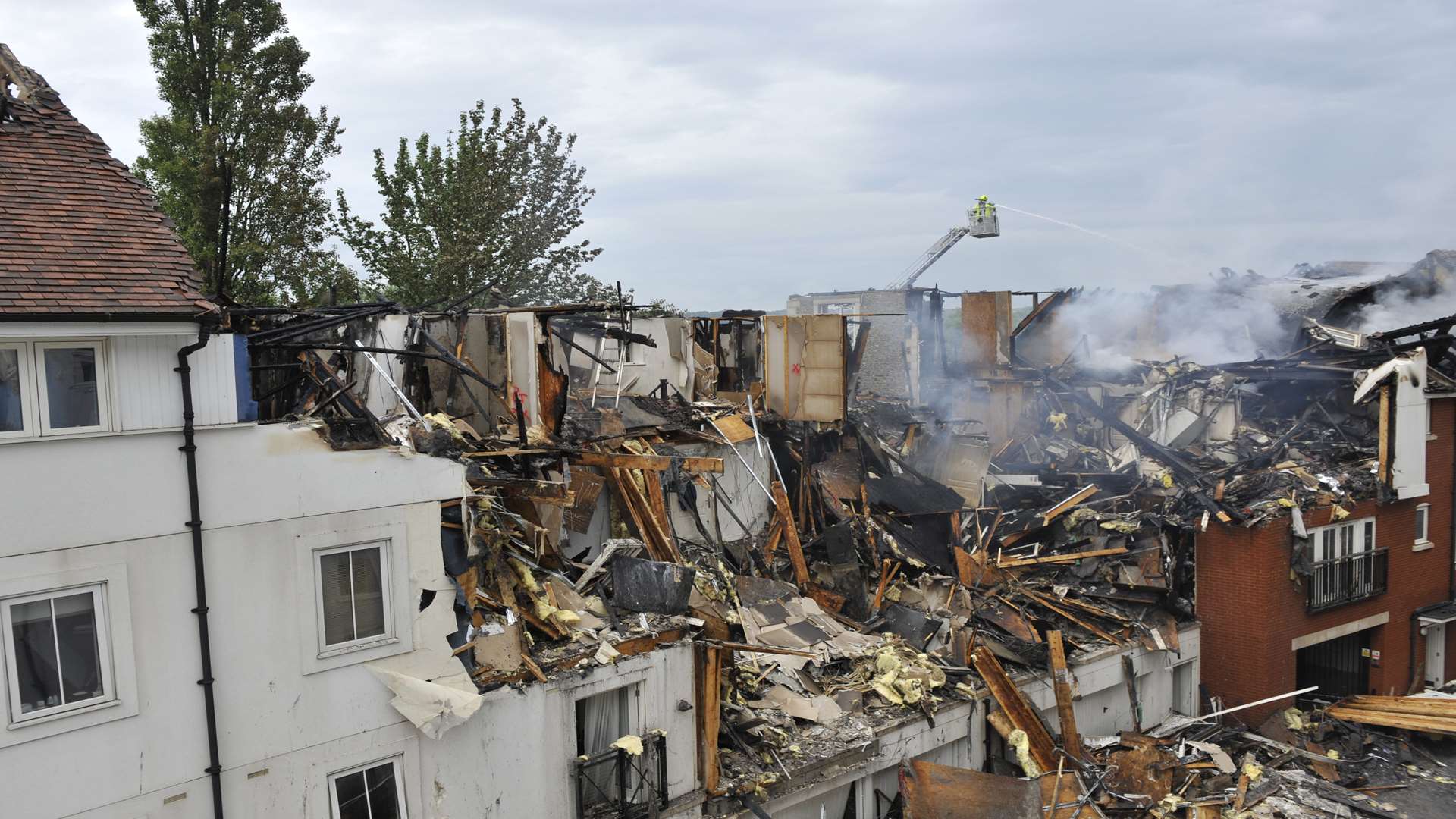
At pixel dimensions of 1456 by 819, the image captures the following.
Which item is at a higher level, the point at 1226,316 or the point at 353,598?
the point at 1226,316

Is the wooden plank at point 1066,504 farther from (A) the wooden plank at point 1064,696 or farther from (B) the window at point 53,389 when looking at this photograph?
(B) the window at point 53,389

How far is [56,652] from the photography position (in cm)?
821

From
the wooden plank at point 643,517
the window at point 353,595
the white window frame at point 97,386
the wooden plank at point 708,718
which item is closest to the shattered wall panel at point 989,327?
the wooden plank at point 643,517

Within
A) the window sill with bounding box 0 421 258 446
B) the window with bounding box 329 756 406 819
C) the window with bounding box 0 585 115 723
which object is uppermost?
the window sill with bounding box 0 421 258 446

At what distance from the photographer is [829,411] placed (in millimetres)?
20156

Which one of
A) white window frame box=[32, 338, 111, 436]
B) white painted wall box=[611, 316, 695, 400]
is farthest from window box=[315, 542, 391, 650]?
white painted wall box=[611, 316, 695, 400]

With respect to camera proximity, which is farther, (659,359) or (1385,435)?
(1385,435)

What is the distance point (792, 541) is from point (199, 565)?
1161cm

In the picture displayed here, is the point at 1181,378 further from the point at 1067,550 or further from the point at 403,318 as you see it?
the point at 403,318

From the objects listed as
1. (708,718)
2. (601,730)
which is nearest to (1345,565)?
(708,718)

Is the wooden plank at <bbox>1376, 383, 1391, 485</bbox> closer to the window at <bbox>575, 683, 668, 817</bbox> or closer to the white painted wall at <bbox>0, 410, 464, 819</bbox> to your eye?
the window at <bbox>575, 683, 668, 817</bbox>

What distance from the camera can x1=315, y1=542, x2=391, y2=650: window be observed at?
960 cm

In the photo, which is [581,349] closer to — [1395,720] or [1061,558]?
[1061,558]

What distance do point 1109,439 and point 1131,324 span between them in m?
6.41
